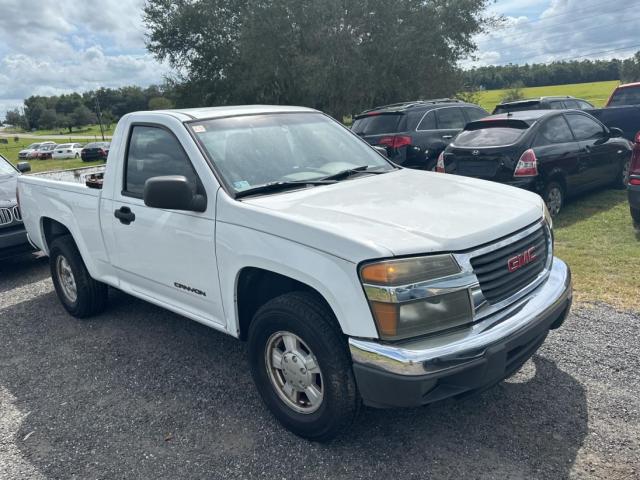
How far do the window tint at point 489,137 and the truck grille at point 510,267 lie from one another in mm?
4601

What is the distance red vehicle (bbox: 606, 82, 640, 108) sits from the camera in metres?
12.2

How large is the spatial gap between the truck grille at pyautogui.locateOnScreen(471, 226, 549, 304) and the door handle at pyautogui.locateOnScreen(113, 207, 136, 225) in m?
2.53

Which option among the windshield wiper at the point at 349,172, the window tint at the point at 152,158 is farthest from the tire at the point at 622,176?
the window tint at the point at 152,158

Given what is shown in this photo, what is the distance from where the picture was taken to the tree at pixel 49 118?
384 feet

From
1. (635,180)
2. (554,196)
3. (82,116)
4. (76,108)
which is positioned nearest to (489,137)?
(554,196)

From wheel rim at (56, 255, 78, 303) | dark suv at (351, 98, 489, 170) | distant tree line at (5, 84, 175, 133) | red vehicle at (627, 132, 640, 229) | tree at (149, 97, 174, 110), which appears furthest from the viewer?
distant tree line at (5, 84, 175, 133)

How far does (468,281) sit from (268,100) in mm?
25664

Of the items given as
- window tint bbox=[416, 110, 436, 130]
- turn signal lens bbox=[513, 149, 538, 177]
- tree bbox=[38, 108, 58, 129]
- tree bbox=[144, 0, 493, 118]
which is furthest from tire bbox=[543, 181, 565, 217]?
tree bbox=[38, 108, 58, 129]

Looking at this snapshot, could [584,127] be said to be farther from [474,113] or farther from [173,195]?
[173,195]

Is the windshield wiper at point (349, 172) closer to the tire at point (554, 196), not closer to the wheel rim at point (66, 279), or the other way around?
the wheel rim at point (66, 279)

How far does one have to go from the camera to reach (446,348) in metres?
2.46

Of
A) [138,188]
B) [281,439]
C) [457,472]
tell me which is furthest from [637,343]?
[138,188]

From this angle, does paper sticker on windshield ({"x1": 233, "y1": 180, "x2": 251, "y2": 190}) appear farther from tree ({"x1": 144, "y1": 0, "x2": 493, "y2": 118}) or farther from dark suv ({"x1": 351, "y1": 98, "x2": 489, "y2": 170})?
tree ({"x1": 144, "y1": 0, "x2": 493, "y2": 118})

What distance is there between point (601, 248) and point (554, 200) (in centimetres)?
166
